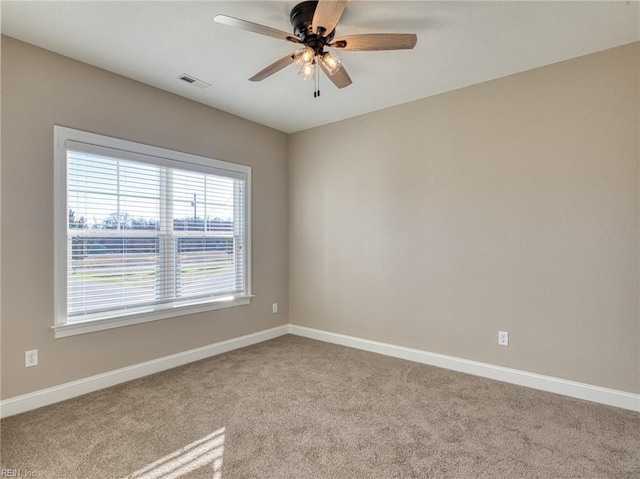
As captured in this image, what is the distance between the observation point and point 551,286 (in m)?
2.79

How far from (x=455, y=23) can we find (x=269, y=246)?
3.05 meters

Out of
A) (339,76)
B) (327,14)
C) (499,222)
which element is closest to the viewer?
(327,14)

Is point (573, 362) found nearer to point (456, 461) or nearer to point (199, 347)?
point (456, 461)

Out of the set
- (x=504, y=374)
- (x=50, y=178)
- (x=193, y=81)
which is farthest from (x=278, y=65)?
(x=504, y=374)

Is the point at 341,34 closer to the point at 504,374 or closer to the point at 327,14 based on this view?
the point at 327,14

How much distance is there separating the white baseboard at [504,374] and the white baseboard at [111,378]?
1.21 meters

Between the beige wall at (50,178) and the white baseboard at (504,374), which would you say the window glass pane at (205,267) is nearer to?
the beige wall at (50,178)

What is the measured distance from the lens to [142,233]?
3127 mm

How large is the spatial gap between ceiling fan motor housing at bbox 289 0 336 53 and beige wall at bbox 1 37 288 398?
5.93 feet

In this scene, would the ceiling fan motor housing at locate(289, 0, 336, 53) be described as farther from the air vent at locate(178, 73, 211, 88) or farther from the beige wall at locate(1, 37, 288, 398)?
the beige wall at locate(1, 37, 288, 398)

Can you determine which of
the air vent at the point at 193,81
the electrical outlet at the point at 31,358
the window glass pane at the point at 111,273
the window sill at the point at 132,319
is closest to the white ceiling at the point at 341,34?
the air vent at the point at 193,81

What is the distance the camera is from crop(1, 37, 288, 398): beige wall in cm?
243

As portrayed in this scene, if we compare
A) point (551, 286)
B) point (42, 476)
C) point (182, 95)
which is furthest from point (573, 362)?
point (182, 95)

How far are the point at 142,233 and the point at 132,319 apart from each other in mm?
783
